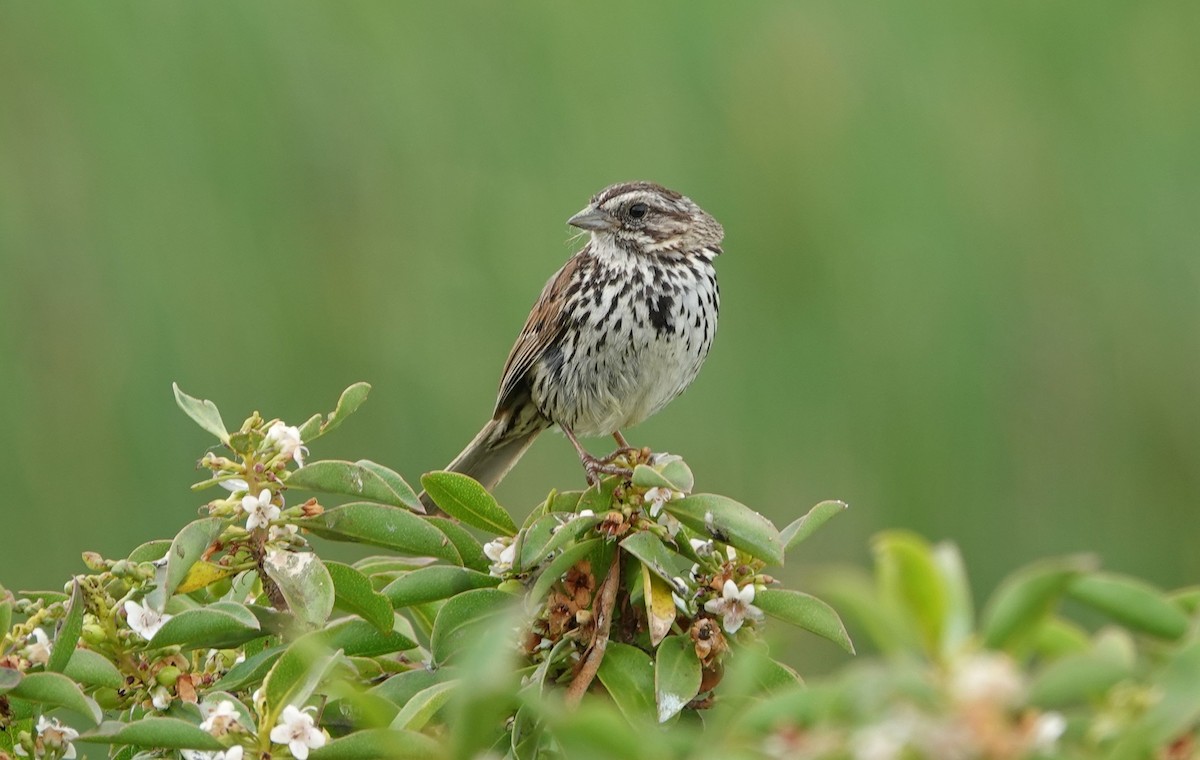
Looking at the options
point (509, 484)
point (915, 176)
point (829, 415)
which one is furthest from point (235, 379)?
point (915, 176)

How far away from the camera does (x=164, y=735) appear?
1158 mm

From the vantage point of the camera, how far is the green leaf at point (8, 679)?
121 centimetres

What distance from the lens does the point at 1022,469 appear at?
12.0 feet

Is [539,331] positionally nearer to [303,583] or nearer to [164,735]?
[303,583]

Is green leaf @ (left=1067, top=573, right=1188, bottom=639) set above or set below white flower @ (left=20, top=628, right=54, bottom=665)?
above

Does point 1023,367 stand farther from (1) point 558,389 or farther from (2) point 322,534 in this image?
(2) point 322,534

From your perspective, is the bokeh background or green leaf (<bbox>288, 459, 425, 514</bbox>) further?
the bokeh background

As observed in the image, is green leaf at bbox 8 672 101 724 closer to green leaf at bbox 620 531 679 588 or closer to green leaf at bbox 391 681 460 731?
green leaf at bbox 391 681 460 731

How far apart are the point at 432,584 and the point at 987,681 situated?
1.00 meters

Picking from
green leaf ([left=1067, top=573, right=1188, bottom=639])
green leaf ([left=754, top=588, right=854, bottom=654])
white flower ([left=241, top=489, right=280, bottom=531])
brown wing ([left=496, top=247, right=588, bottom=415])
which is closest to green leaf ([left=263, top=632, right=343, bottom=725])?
white flower ([left=241, top=489, right=280, bottom=531])

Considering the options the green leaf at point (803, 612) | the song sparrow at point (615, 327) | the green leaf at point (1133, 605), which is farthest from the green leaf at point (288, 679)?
the song sparrow at point (615, 327)

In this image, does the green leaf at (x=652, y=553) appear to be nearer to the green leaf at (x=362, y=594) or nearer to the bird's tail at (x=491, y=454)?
the green leaf at (x=362, y=594)

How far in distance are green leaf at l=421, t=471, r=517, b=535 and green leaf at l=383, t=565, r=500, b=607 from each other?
79 millimetres

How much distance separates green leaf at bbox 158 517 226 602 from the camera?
1.32 metres
